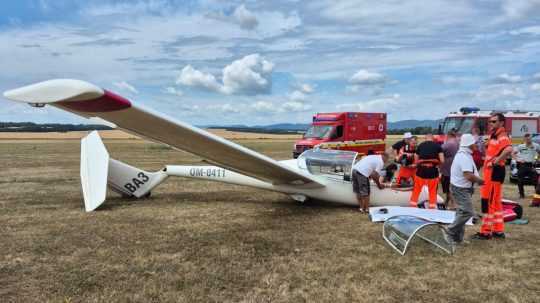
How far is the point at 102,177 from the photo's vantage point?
8.91 m

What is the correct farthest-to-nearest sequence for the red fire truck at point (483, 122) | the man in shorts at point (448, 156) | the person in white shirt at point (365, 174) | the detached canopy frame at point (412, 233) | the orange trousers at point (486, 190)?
the red fire truck at point (483, 122)
the man in shorts at point (448, 156)
the person in white shirt at point (365, 174)
the orange trousers at point (486, 190)
the detached canopy frame at point (412, 233)

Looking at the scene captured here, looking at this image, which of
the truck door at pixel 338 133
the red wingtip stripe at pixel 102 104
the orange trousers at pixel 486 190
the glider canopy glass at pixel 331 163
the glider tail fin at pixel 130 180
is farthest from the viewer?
the truck door at pixel 338 133

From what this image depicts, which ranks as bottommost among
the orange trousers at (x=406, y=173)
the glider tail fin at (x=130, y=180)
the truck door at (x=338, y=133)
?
the glider tail fin at (x=130, y=180)

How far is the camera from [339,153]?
9.00m

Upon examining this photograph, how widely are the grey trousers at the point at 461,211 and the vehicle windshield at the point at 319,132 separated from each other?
1441 cm

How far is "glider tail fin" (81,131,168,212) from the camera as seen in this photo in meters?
8.72

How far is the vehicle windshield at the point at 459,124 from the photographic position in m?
19.9

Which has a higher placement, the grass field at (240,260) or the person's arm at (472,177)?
the person's arm at (472,177)

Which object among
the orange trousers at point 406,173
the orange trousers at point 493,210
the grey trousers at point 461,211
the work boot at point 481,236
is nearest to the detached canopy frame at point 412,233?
the grey trousers at point 461,211

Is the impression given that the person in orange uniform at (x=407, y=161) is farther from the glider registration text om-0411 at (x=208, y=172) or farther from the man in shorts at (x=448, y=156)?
the glider registration text om-0411 at (x=208, y=172)

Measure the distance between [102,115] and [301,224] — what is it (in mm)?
3949

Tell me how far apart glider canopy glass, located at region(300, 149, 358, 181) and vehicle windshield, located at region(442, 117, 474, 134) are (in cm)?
1327

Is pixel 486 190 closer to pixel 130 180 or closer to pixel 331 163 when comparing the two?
pixel 331 163

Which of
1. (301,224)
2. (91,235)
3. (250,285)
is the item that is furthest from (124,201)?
(250,285)
